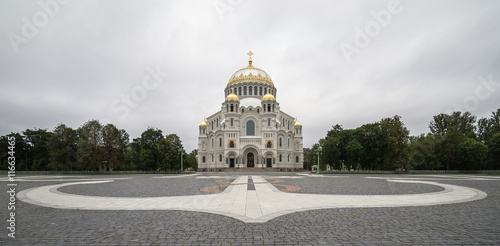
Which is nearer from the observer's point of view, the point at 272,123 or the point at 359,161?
the point at 359,161

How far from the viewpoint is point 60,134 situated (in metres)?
44.9

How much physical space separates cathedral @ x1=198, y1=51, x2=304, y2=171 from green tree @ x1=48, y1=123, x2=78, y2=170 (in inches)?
1114

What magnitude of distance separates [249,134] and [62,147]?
3741 centimetres

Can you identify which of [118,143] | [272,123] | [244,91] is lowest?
[118,143]

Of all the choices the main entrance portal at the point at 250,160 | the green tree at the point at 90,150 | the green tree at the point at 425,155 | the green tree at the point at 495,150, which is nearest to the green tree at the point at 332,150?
the green tree at the point at 425,155

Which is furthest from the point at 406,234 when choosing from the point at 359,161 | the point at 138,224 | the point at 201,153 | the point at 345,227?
the point at 201,153

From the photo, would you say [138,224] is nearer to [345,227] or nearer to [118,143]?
[345,227]

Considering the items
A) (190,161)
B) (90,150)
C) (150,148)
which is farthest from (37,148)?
(190,161)

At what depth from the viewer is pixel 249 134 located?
66875mm

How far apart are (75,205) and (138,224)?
471 centimetres

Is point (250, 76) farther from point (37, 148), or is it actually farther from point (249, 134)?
point (37, 148)

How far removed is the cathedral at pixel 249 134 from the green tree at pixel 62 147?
2830 centimetres

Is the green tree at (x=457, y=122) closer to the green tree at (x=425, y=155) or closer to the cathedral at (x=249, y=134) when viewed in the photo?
the green tree at (x=425, y=155)

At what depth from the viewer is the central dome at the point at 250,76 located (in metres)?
76.0
